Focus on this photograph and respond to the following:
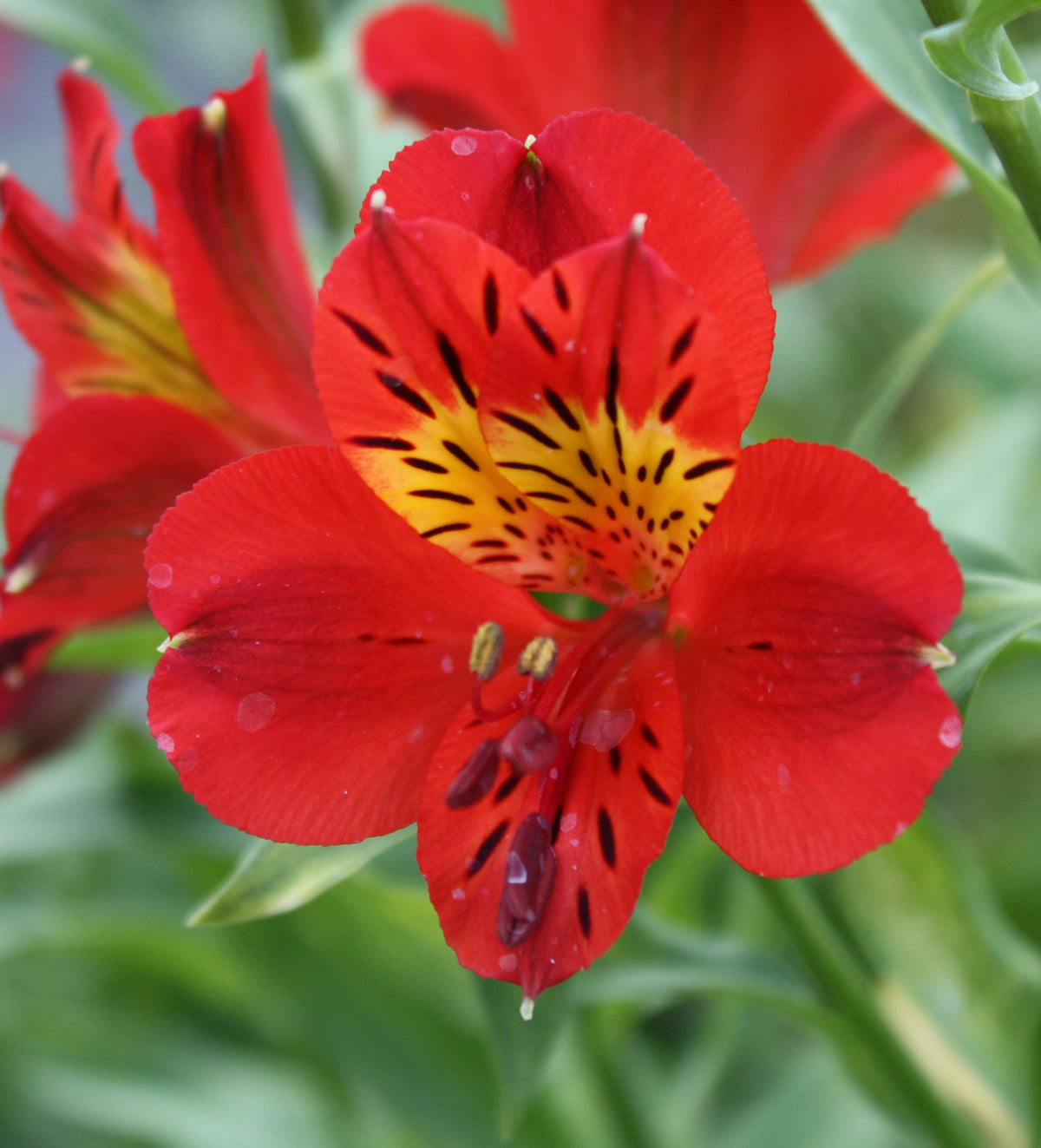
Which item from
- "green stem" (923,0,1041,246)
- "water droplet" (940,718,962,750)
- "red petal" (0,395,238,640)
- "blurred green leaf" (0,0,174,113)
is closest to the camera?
"water droplet" (940,718,962,750)

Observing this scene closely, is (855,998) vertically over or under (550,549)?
under

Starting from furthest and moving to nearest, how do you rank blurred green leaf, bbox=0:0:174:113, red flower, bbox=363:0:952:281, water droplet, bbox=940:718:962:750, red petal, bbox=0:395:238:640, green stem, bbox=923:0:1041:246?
blurred green leaf, bbox=0:0:174:113
red flower, bbox=363:0:952:281
red petal, bbox=0:395:238:640
green stem, bbox=923:0:1041:246
water droplet, bbox=940:718:962:750

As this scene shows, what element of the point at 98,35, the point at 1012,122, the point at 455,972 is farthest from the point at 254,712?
the point at 98,35

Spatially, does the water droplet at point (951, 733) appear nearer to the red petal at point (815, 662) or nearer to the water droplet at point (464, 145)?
the red petal at point (815, 662)

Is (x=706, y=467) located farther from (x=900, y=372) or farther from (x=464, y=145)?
(x=900, y=372)

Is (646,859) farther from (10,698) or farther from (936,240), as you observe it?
(936,240)

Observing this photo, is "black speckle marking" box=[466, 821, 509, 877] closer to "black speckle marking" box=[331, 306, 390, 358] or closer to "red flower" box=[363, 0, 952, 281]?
"black speckle marking" box=[331, 306, 390, 358]

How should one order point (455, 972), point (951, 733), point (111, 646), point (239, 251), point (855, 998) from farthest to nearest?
point (455, 972) → point (111, 646) → point (855, 998) → point (239, 251) → point (951, 733)

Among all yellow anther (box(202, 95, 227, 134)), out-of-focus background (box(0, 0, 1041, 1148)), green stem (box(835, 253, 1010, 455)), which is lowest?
out-of-focus background (box(0, 0, 1041, 1148))

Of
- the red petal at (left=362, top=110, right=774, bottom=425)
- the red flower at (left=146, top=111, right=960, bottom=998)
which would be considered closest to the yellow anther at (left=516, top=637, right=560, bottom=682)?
the red flower at (left=146, top=111, right=960, bottom=998)
